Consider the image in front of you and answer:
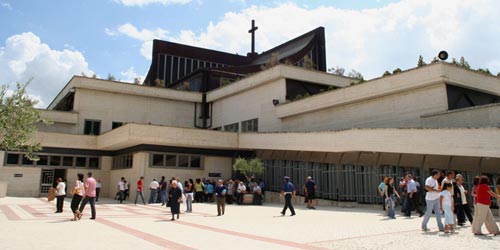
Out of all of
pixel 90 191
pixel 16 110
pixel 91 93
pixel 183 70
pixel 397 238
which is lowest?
pixel 397 238

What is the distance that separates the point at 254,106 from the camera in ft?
98.3

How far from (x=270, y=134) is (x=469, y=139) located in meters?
11.4

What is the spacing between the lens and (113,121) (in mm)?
31578

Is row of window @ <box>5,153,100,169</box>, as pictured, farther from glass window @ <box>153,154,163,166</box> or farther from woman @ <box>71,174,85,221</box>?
woman @ <box>71,174,85,221</box>

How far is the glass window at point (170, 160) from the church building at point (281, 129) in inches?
2.5

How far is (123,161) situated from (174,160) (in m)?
4.43

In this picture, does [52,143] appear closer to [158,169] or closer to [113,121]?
[113,121]

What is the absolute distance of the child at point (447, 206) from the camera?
9.45 metres

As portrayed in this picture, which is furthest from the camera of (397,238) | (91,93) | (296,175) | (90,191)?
(91,93)

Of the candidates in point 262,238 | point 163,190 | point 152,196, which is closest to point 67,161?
point 152,196

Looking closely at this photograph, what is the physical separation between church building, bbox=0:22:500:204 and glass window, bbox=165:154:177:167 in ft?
0.21

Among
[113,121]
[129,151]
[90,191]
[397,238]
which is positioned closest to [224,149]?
[129,151]

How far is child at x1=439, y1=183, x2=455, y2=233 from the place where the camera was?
9453 millimetres

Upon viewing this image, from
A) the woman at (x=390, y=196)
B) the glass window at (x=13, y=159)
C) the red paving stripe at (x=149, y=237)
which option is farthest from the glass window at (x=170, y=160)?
the woman at (x=390, y=196)
